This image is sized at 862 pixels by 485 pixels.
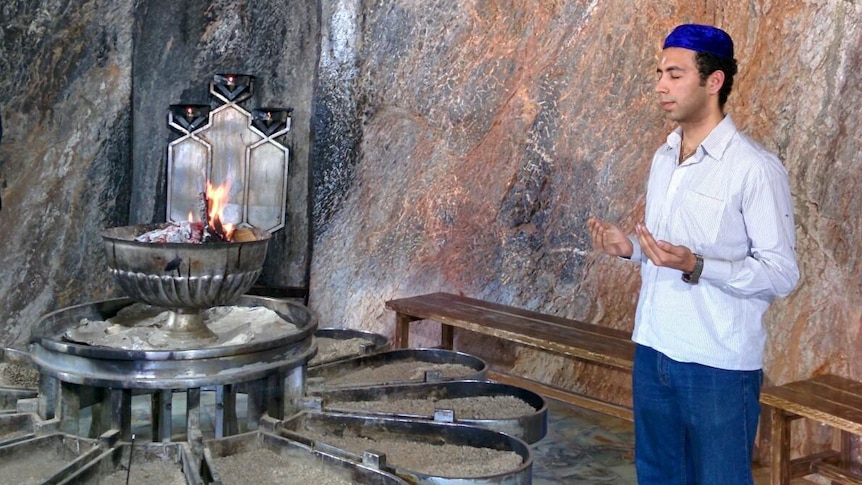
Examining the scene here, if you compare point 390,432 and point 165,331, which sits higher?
point 165,331

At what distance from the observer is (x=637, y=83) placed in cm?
→ 516

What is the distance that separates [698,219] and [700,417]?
1.99ft

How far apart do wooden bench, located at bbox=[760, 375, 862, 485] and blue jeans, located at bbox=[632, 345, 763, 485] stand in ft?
3.27

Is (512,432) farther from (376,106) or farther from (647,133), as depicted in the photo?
(376,106)

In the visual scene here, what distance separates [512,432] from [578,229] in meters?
2.04

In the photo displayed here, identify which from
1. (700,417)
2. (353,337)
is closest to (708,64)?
(700,417)

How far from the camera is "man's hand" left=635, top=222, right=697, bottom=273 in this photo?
8.39 ft

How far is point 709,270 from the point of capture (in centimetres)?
260

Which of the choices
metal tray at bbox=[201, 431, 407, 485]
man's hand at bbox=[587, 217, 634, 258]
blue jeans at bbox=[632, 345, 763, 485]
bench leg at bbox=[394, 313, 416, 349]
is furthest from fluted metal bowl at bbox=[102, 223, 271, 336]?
bench leg at bbox=[394, 313, 416, 349]

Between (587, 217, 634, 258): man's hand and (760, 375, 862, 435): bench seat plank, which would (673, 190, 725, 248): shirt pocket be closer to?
(587, 217, 634, 258): man's hand

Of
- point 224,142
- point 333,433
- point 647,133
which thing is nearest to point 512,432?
point 333,433

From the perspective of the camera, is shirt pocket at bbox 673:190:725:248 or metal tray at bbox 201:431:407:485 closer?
shirt pocket at bbox 673:190:725:248

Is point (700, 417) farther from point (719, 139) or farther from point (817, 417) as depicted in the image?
point (817, 417)

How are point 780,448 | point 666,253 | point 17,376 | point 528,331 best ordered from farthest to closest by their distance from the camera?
point 528,331 → point 17,376 → point 780,448 → point 666,253
